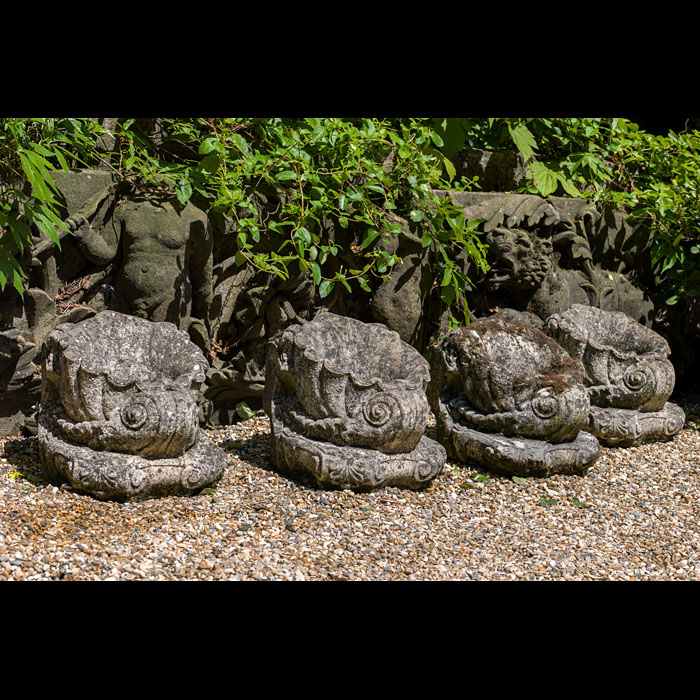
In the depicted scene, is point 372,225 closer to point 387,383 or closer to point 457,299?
point 457,299

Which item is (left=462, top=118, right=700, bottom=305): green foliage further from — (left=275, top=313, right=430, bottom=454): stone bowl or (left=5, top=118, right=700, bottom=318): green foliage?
(left=275, top=313, right=430, bottom=454): stone bowl

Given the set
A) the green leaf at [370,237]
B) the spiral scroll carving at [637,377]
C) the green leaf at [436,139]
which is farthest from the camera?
the green leaf at [436,139]

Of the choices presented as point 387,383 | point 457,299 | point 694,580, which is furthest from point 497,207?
point 694,580

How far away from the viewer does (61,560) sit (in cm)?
327

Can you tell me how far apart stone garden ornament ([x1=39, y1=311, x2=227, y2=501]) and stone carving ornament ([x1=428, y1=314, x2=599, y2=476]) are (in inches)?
57.7

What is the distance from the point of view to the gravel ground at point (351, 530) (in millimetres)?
3371

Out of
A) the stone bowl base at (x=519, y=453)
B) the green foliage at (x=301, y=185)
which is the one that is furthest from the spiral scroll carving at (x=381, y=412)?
the green foliage at (x=301, y=185)

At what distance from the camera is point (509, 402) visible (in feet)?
15.3

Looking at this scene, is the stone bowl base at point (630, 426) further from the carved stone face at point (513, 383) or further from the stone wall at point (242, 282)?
the stone wall at point (242, 282)

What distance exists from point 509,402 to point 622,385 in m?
1.27

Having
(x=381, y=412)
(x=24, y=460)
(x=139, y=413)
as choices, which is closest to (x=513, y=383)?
(x=381, y=412)

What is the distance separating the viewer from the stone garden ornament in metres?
3.88

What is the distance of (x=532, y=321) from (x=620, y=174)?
6.64ft

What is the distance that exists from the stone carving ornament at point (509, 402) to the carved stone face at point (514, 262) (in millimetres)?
943
